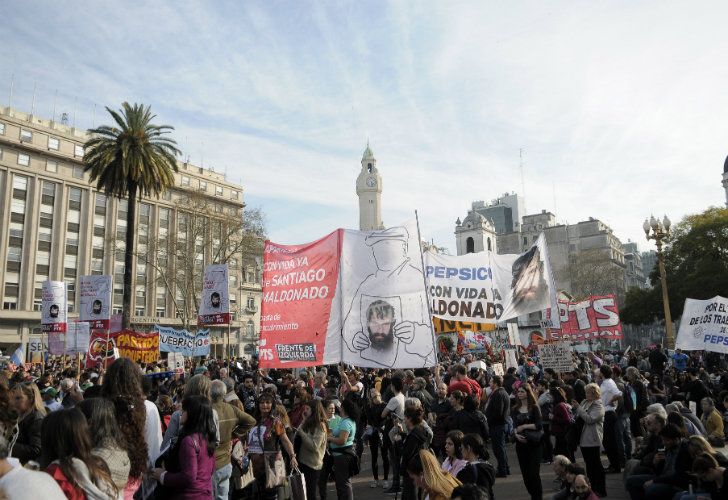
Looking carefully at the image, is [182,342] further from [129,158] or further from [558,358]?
[558,358]

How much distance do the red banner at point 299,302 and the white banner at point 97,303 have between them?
1457 cm

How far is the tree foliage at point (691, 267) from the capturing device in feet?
138

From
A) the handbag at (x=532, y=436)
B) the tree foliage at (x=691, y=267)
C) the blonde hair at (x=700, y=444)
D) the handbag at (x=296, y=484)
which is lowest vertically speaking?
the handbag at (x=296, y=484)

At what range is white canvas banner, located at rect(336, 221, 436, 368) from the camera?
950 cm

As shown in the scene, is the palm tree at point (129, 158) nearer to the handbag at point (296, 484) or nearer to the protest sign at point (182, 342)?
the protest sign at point (182, 342)

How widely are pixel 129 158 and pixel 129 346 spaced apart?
34.0 ft

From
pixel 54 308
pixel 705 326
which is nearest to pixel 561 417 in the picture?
pixel 705 326

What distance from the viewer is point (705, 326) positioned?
16562mm

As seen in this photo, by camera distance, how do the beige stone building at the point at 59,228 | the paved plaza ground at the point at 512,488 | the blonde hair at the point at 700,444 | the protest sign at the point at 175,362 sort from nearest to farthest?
the blonde hair at the point at 700,444 → the paved plaza ground at the point at 512,488 → the protest sign at the point at 175,362 → the beige stone building at the point at 59,228

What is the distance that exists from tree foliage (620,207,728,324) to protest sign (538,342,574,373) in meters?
33.7

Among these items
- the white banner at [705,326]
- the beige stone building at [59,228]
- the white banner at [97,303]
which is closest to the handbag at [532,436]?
the white banner at [705,326]

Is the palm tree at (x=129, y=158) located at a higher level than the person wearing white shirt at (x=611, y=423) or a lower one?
higher

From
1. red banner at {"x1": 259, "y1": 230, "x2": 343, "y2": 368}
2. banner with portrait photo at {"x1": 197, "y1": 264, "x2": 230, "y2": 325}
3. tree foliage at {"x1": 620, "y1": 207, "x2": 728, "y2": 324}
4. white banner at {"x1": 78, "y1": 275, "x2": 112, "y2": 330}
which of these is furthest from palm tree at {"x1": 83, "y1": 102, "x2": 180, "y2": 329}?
tree foliage at {"x1": 620, "y1": 207, "x2": 728, "y2": 324}

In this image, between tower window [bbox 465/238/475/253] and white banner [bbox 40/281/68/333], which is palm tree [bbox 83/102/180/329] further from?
tower window [bbox 465/238/475/253]
